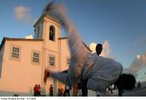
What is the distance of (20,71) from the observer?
6.87 m

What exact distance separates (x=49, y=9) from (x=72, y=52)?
7.8 inches

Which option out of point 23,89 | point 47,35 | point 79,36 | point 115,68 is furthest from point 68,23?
point 47,35

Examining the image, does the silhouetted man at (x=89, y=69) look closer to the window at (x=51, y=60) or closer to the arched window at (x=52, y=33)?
the window at (x=51, y=60)

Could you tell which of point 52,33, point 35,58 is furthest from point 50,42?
point 35,58

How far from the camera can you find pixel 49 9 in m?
1.10

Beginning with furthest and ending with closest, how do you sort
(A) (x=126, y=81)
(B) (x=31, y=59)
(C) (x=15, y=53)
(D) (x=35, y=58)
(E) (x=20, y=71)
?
(D) (x=35, y=58) < (B) (x=31, y=59) < (C) (x=15, y=53) < (E) (x=20, y=71) < (A) (x=126, y=81)

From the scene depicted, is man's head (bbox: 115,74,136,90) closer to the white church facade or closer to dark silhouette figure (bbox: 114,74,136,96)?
dark silhouette figure (bbox: 114,74,136,96)

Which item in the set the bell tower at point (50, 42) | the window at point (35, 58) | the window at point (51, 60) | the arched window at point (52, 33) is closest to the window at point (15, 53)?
the window at point (35, 58)

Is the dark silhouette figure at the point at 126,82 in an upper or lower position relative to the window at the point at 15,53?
lower

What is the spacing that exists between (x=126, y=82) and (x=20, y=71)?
19.4 feet

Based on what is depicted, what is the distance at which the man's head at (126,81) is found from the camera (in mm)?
1149

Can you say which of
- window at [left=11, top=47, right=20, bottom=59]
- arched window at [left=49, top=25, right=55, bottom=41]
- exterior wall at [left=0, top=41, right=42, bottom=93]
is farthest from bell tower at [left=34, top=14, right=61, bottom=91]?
window at [left=11, top=47, right=20, bottom=59]

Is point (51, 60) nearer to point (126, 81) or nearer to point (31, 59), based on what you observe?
point (31, 59)

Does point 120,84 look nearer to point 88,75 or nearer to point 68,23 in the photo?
point 88,75
